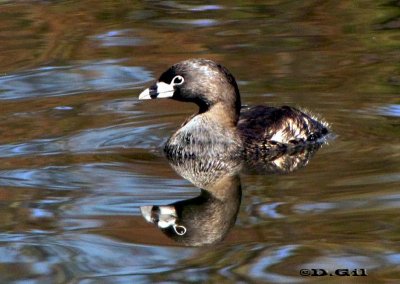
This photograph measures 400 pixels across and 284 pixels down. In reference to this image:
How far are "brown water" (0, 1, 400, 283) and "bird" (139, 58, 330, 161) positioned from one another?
0.98ft

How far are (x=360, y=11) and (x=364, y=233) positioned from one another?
7.65 m

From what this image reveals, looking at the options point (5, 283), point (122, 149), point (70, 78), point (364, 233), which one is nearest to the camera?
point (5, 283)

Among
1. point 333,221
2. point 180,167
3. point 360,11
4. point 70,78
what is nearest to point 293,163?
point 180,167

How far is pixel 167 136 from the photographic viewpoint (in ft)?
40.3

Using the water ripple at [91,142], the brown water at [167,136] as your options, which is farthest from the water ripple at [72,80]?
the water ripple at [91,142]

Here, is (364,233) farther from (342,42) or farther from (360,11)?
(360,11)

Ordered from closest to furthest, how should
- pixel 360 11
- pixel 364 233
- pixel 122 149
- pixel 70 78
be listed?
pixel 364 233, pixel 122 149, pixel 70 78, pixel 360 11

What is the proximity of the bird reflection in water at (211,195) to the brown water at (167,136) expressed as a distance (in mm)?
116

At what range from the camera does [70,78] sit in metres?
14.0

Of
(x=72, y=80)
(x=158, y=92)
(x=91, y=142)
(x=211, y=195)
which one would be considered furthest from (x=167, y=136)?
(x=72, y=80)

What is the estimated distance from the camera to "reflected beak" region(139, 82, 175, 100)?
11898mm

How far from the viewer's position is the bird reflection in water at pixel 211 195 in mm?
9500

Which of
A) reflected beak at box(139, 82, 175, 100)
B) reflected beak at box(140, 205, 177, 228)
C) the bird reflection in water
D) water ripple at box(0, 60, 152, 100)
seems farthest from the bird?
reflected beak at box(140, 205, 177, 228)

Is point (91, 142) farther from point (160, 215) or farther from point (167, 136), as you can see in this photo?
point (160, 215)
